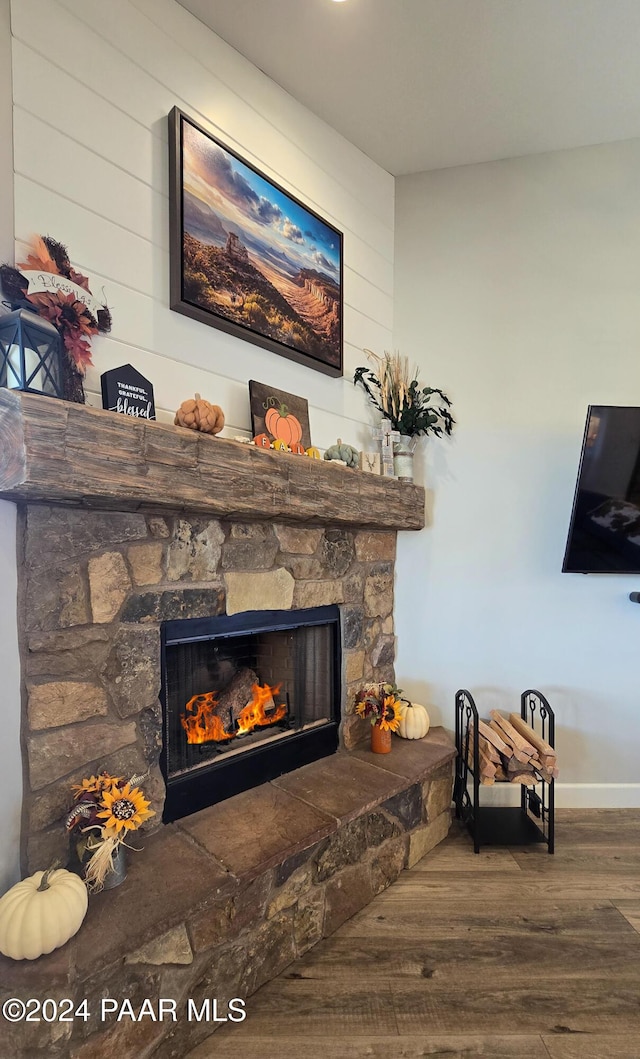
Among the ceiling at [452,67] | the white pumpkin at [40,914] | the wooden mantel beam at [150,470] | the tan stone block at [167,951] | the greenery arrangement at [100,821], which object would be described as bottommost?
the tan stone block at [167,951]

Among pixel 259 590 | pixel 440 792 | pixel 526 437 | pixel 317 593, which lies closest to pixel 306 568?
pixel 317 593

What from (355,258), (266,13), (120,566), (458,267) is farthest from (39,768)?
(458,267)

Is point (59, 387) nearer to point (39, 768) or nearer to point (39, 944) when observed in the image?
point (39, 768)

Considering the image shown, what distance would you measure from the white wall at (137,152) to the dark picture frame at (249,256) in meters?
0.06

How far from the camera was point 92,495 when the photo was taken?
124 cm

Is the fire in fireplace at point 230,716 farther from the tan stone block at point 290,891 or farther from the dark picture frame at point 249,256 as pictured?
the dark picture frame at point 249,256

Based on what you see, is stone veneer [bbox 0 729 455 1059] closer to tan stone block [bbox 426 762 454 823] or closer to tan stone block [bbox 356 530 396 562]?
tan stone block [bbox 426 762 454 823]

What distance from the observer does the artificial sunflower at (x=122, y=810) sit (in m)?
1.28

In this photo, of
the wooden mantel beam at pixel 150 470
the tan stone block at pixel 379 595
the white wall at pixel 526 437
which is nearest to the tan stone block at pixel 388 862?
the white wall at pixel 526 437

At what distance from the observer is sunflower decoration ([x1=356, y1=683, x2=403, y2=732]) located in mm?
2234

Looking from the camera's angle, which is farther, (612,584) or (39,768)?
(612,584)

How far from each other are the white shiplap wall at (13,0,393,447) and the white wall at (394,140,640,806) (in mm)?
808

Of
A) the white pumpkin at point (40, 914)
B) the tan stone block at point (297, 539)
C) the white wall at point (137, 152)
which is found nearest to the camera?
the white pumpkin at point (40, 914)

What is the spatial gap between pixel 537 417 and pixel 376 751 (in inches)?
72.1
